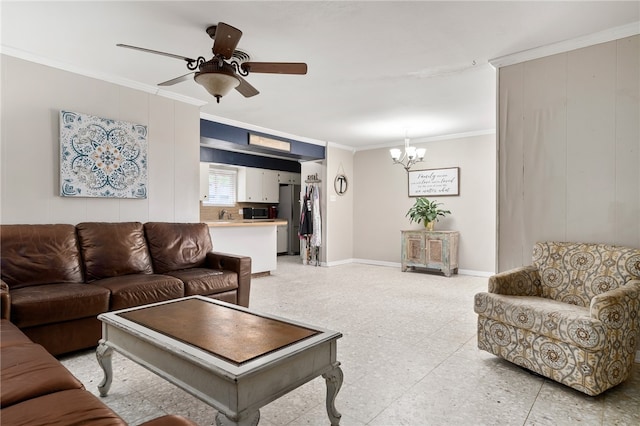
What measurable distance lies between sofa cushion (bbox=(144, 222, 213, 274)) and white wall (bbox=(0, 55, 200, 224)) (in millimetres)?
374

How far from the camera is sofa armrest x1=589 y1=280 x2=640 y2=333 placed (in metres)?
1.98

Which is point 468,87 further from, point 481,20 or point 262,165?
point 262,165

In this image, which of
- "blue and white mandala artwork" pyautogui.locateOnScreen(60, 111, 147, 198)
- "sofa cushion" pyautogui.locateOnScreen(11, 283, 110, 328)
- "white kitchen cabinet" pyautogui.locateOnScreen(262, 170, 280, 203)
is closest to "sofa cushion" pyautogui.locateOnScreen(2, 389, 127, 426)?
"sofa cushion" pyautogui.locateOnScreen(11, 283, 110, 328)

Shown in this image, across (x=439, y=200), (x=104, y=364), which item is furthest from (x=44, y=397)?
(x=439, y=200)

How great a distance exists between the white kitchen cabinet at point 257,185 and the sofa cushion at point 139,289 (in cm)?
483

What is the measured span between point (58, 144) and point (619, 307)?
450cm

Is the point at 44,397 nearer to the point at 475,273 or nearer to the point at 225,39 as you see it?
the point at 225,39

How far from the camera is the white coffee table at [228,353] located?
1.34 metres

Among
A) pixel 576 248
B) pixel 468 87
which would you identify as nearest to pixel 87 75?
pixel 468 87

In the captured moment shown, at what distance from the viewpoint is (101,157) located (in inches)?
140

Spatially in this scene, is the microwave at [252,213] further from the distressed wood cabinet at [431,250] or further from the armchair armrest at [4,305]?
the armchair armrest at [4,305]

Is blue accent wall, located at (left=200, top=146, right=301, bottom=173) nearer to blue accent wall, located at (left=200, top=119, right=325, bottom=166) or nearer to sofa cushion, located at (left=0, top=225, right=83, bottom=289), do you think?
blue accent wall, located at (left=200, top=119, right=325, bottom=166)

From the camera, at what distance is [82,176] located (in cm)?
343

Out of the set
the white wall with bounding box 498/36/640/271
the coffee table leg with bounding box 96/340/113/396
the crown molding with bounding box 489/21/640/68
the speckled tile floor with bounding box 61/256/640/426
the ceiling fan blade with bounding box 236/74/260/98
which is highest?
the crown molding with bounding box 489/21/640/68
